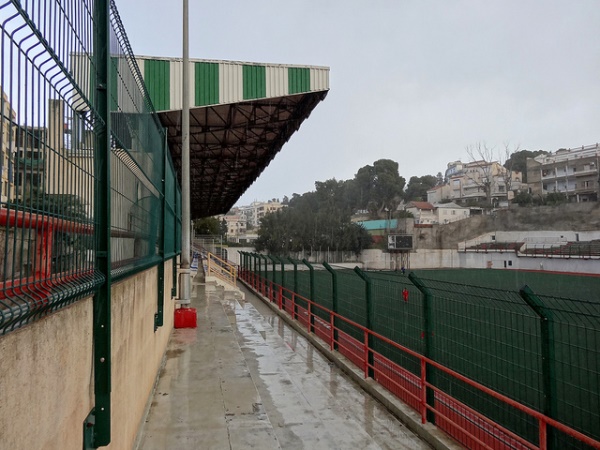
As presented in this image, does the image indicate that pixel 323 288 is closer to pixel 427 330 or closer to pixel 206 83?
pixel 206 83

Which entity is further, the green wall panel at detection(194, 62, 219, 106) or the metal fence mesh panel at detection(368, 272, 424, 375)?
the green wall panel at detection(194, 62, 219, 106)

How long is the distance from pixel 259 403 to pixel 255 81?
1069 centimetres

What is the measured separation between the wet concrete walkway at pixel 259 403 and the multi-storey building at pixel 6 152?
15.2 feet

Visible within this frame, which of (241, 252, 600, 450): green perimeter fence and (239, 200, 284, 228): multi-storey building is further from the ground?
(239, 200, 284, 228): multi-storey building

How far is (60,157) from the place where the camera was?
2.35m

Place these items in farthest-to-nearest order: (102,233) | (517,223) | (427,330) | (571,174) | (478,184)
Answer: (478,184) < (571,174) < (517,223) < (427,330) < (102,233)

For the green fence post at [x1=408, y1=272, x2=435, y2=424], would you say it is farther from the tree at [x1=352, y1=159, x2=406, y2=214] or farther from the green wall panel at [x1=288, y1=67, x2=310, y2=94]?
the tree at [x1=352, y1=159, x2=406, y2=214]

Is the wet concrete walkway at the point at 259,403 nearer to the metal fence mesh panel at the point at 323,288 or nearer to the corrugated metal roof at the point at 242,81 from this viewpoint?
the metal fence mesh panel at the point at 323,288

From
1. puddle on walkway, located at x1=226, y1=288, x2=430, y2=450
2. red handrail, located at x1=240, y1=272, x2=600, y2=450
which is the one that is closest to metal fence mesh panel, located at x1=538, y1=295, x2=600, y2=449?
red handrail, located at x1=240, y1=272, x2=600, y2=450

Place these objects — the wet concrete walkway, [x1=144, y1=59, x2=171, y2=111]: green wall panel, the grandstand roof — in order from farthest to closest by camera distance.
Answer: the grandstand roof < [x1=144, y1=59, x2=171, y2=111]: green wall panel < the wet concrete walkway

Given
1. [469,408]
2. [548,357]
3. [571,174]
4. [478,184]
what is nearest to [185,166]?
[469,408]

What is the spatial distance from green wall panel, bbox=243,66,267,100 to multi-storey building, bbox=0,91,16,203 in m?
13.7

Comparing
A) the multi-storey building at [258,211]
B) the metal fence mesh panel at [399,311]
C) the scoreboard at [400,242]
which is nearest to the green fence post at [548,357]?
the metal fence mesh panel at [399,311]

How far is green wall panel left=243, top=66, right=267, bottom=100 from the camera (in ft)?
48.7
